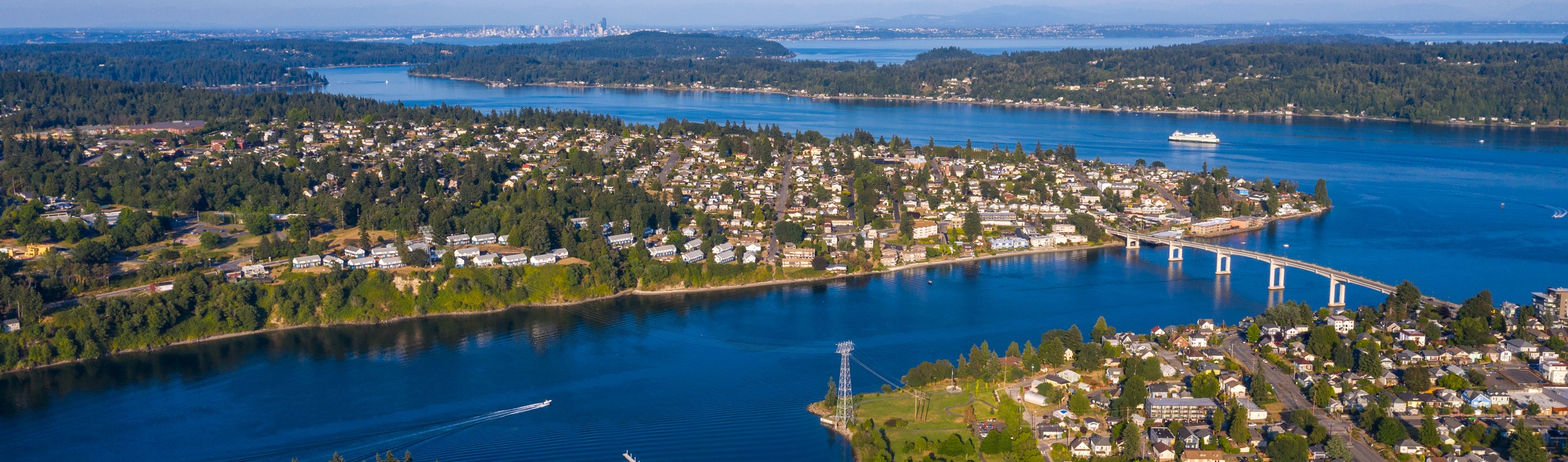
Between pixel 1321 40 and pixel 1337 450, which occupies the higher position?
pixel 1321 40

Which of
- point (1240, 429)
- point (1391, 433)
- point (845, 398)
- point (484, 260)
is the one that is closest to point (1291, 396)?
point (1391, 433)

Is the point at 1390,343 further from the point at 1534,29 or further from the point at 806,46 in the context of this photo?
the point at 1534,29

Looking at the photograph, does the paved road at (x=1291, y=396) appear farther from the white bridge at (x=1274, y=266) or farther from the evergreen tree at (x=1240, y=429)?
the white bridge at (x=1274, y=266)

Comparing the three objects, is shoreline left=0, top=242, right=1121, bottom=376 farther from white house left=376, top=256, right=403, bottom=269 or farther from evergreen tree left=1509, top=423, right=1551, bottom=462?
evergreen tree left=1509, top=423, right=1551, bottom=462

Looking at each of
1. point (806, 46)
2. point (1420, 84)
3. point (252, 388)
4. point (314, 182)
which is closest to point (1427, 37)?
point (806, 46)

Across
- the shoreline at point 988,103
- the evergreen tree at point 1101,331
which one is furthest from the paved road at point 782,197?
the shoreline at point 988,103

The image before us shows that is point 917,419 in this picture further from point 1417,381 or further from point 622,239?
point 622,239
